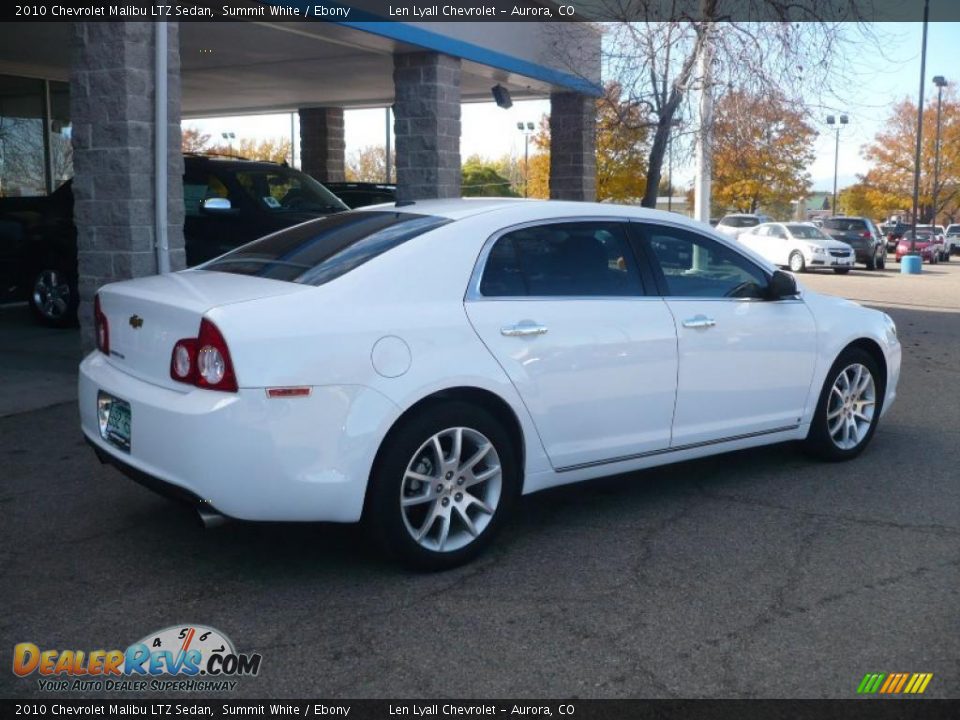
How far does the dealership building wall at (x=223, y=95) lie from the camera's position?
27.9ft

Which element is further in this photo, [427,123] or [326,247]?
[427,123]

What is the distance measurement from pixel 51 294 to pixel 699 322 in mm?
8681

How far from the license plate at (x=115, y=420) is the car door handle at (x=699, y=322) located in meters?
2.75

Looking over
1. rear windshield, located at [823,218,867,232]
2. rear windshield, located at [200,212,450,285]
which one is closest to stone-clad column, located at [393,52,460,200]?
rear windshield, located at [200,212,450,285]

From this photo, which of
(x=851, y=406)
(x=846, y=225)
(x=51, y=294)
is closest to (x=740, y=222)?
(x=846, y=225)

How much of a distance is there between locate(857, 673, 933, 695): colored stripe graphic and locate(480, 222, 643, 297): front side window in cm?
222

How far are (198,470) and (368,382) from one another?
738 millimetres

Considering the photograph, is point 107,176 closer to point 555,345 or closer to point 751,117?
point 555,345

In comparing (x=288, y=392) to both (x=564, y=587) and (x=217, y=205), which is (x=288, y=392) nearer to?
(x=564, y=587)

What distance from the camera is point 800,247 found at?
3042 cm

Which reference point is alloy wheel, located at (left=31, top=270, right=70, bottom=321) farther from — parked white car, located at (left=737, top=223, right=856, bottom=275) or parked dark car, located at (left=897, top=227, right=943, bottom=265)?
parked dark car, located at (left=897, top=227, right=943, bottom=265)

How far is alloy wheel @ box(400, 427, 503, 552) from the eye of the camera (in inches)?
175

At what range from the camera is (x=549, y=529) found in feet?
17.1
